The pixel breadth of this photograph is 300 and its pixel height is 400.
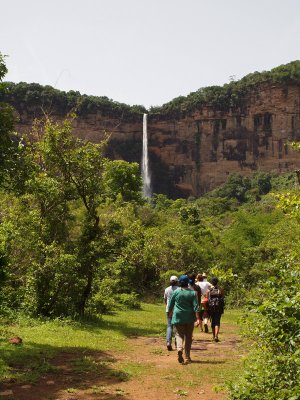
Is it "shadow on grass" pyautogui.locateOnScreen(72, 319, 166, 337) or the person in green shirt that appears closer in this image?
the person in green shirt

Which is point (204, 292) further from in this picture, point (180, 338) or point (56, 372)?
point (56, 372)

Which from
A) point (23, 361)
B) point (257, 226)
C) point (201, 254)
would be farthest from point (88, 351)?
point (257, 226)

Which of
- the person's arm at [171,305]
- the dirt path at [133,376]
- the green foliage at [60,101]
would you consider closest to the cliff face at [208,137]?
the green foliage at [60,101]

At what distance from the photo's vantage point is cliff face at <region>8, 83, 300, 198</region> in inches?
2844

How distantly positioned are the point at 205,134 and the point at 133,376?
235 ft

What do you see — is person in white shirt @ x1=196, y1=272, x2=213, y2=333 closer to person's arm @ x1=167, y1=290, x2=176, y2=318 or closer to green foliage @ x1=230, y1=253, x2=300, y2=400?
person's arm @ x1=167, y1=290, x2=176, y2=318

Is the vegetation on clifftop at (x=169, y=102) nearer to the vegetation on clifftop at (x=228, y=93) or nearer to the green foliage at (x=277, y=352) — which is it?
the vegetation on clifftop at (x=228, y=93)

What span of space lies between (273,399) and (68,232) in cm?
1050

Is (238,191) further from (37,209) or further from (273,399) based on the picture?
(273,399)

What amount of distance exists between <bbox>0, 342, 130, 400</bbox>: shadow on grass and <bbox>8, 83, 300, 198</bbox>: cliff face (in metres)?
66.2

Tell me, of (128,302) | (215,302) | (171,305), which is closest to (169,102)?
(128,302)

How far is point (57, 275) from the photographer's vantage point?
→ 39.1 feet

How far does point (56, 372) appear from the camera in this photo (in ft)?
23.2

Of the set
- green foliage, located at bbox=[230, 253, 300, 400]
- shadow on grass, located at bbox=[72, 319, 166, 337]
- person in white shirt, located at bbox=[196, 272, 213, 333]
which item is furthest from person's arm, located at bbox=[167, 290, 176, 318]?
green foliage, located at bbox=[230, 253, 300, 400]
